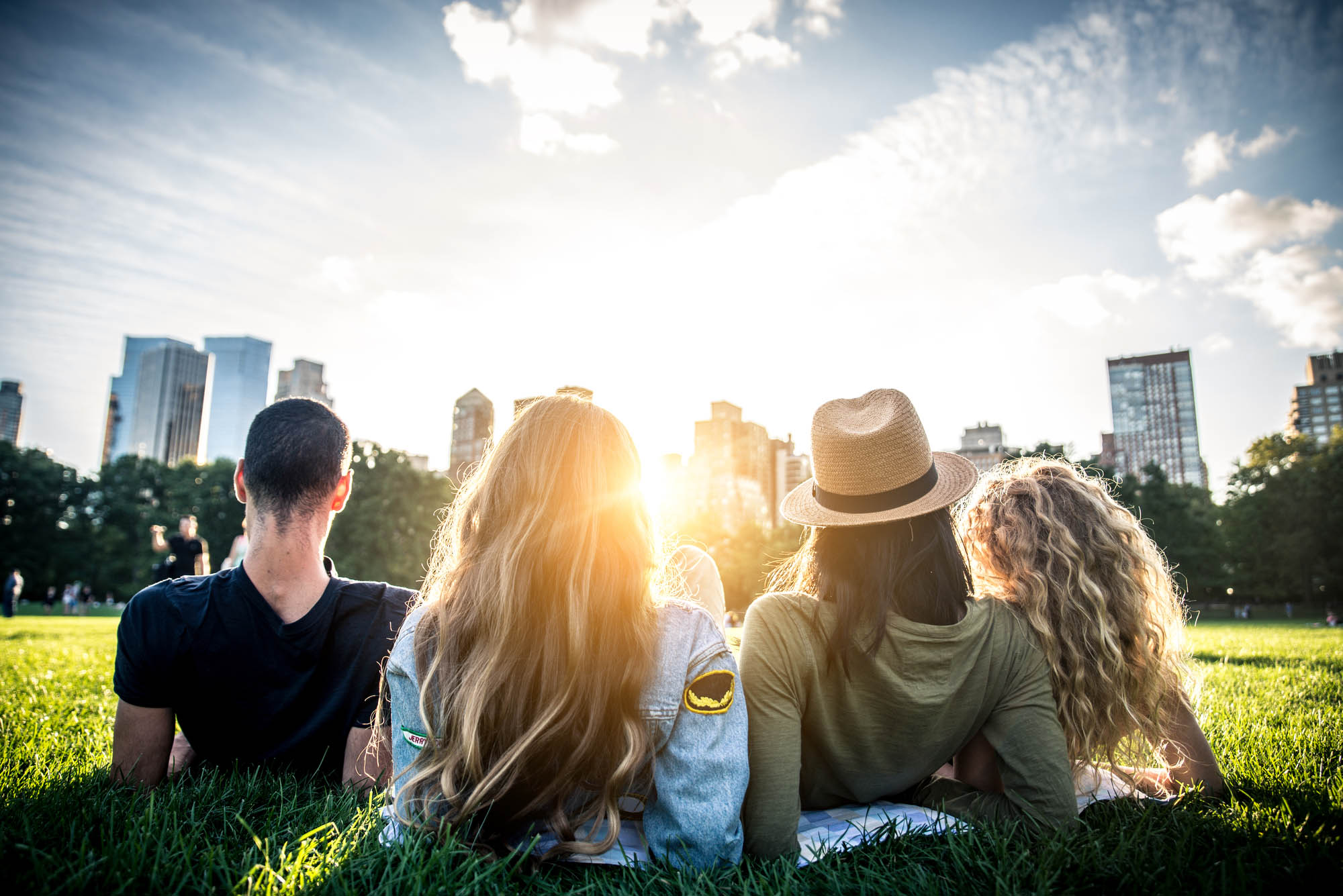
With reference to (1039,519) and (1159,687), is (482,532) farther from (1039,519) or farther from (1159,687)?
(1159,687)

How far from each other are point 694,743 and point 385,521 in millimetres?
42180

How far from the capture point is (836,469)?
2.38 meters

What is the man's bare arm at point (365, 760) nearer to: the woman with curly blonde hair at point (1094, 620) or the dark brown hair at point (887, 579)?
the dark brown hair at point (887, 579)

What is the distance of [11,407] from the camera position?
178 metres

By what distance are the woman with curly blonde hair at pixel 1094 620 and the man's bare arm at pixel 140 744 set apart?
10.9 ft

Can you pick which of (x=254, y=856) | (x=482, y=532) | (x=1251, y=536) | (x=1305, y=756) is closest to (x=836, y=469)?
(x=482, y=532)

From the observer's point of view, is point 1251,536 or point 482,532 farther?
point 1251,536

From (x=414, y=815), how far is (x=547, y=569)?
34.6 inches

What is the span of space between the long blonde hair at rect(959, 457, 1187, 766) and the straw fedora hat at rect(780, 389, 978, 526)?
565mm

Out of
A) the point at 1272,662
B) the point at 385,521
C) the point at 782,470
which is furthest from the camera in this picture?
the point at 782,470

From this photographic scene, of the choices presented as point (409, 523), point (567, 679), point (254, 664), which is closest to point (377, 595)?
point (254, 664)

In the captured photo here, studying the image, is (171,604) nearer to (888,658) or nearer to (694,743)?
(694,743)

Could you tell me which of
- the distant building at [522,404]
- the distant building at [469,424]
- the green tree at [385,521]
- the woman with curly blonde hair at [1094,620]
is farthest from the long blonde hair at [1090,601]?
the distant building at [469,424]

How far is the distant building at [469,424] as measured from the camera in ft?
219
